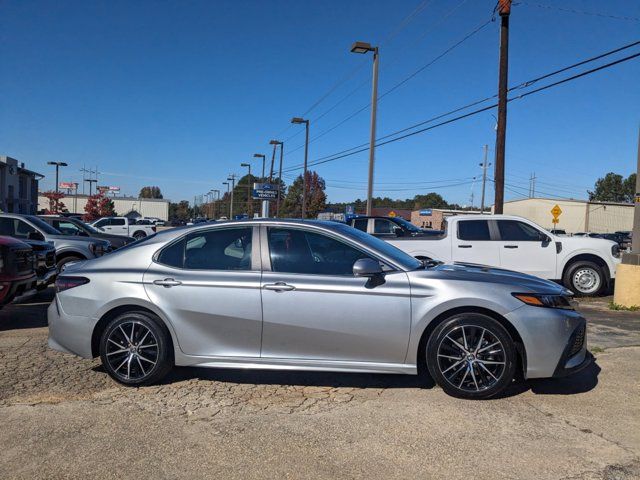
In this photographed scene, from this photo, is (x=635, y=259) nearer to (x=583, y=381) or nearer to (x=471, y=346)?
(x=583, y=381)

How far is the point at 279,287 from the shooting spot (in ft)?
14.9

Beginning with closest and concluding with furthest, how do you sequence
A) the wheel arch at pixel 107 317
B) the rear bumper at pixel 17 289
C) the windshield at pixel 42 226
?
1. the wheel arch at pixel 107 317
2. the rear bumper at pixel 17 289
3. the windshield at pixel 42 226

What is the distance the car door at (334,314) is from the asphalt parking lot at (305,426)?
425 mm

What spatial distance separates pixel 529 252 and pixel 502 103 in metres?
6.52

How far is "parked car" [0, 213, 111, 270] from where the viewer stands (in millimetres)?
11289

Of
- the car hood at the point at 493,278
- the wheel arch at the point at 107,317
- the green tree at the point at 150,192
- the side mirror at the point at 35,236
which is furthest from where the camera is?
the green tree at the point at 150,192

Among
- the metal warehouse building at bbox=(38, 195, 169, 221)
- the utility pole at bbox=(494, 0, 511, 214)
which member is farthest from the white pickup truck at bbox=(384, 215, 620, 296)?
the metal warehouse building at bbox=(38, 195, 169, 221)

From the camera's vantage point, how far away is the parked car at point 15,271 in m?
7.03

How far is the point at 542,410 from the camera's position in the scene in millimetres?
4246

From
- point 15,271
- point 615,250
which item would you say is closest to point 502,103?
point 615,250

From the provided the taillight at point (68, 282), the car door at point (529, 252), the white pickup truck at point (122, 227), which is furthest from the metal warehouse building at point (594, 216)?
the taillight at point (68, 282)

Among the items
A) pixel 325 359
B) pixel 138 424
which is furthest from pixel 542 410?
pixel 138 424

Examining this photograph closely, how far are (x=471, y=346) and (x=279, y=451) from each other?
1.88 metres

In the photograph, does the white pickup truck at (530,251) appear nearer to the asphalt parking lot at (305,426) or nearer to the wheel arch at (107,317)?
the asphalt parking lot at (305,426)
